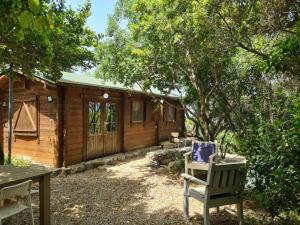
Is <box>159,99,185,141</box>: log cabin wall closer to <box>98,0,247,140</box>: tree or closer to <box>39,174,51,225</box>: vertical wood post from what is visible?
<box>98,0,247,140</box>: tree

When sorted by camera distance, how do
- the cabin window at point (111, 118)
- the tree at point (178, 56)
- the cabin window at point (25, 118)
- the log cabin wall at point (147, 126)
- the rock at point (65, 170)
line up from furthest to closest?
the log cabin wall at point (147, 126) < the cabin window at point (111, 118) < the cabin window at point (25, 118) < the rock at point (65, 170) < the tree at point (178, 56)

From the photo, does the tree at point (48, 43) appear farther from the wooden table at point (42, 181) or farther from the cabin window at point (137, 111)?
the cabin window at point (137, 111)

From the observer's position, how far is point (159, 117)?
14727 mm

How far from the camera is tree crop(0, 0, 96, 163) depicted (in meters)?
3.54

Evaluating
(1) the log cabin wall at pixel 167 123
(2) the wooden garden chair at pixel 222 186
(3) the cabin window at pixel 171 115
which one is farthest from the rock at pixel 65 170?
(3) the cabin window at pixel 171 115

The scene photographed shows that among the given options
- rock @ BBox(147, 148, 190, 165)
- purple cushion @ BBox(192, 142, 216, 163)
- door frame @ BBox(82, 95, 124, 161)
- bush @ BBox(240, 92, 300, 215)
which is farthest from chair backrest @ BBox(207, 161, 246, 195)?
door frame @ BBox(82, 95, 124, 161)

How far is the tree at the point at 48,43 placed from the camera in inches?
139

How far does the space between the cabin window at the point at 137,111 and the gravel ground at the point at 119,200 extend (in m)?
4.22

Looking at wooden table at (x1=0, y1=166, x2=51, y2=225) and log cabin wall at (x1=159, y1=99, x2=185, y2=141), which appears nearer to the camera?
wooden table at (x1=0, y1=166, x2=51, y2=225)

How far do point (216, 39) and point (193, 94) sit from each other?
420 cm

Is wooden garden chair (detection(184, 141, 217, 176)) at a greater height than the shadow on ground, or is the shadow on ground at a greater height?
wooden garden chair (detection(184, 141, 217, 176))

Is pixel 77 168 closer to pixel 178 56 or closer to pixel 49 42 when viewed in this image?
pixel 178 56

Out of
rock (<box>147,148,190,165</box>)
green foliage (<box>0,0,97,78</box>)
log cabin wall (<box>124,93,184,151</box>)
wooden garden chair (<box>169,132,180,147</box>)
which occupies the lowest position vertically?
rock (<box>147,148,190,165</box>)

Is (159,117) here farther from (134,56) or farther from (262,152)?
(262,152)
